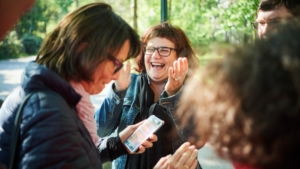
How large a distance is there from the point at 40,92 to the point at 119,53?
39 cm

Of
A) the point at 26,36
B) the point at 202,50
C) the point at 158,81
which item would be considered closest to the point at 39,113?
the point at 202,50

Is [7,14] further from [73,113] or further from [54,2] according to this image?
[54,2]

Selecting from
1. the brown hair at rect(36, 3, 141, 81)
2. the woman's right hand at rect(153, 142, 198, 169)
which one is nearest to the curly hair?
the brown hair at rect(36, 3, 141, 81)

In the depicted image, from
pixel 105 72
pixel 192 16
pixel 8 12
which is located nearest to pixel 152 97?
pixel 105 72

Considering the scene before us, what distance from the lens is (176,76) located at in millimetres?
2119

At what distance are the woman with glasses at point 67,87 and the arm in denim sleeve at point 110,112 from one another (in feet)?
1.81

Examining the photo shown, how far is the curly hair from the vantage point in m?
0.76

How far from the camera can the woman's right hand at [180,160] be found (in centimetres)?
164

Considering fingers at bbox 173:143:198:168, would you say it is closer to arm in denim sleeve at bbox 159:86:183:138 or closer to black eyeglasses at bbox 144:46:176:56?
arm in denim sleeve at bbox 159:86:183:138

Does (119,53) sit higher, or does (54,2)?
(119,53)

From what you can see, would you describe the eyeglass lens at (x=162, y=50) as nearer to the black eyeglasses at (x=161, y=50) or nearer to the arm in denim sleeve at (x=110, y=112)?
the black eyeglasses at (x=161, y=50)

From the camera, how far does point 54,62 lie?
1.38 m

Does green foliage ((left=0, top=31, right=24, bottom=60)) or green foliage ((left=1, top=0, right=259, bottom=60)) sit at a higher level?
green foliage ((left=1, top=0, right=259, bottom=60))

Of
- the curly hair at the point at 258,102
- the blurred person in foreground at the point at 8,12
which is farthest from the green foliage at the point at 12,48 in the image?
the curly hair at the point at 258,102
